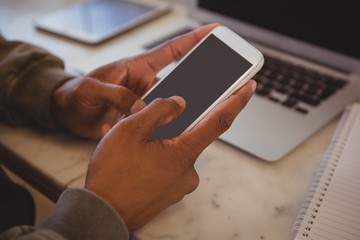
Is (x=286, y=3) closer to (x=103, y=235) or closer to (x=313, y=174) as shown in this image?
(x=313, y=174)

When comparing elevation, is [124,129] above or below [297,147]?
above

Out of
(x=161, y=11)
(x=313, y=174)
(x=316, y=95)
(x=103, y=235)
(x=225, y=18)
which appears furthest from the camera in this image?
(x=161, y=11)

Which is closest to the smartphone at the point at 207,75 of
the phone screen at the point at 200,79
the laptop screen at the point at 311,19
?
the phone screen at the point at 200,79

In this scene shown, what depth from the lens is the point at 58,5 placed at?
1.10 m

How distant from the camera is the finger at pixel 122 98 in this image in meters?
0.55

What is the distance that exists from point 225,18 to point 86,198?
62 centimetres

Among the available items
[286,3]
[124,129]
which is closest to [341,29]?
[286,3]

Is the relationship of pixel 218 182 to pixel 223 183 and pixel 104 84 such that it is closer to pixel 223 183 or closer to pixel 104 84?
pixel 223 183

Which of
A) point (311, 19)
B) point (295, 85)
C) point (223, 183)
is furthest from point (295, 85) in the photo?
point (223, 183)

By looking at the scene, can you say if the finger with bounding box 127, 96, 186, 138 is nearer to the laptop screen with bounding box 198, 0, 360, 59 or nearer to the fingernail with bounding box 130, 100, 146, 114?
the fingernail with bounding box 130, 100, 146, 114

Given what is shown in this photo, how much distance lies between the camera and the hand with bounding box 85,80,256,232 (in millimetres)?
469

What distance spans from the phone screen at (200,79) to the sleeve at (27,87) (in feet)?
0.57

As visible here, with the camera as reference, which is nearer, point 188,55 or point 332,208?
point 332,208

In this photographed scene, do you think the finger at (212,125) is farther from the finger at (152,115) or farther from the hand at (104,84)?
the hand at (104,84)
